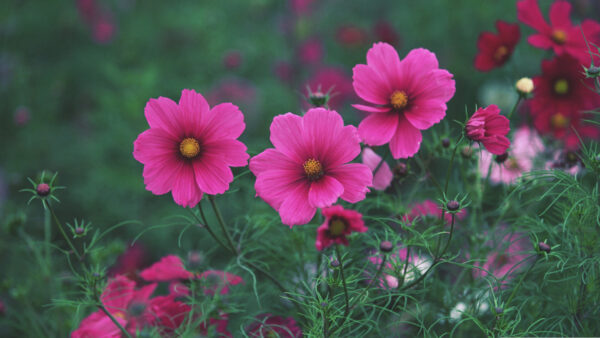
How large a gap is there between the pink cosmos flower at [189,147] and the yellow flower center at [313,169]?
7 cm

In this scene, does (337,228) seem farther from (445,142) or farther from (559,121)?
(559,121)

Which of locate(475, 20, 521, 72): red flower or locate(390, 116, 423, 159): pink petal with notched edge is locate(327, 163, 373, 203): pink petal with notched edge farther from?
locate(475, 20, 521, 72): red flower

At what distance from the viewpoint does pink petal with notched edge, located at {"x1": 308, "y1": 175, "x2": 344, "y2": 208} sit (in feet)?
1.64

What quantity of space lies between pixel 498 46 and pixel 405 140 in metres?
0.43

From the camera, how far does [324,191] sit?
0.52 metres

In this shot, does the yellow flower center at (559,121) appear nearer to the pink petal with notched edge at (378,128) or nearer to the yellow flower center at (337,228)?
the pink petal with notched edge at (378,128)

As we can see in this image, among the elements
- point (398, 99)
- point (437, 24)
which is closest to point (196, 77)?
point (437, 24)

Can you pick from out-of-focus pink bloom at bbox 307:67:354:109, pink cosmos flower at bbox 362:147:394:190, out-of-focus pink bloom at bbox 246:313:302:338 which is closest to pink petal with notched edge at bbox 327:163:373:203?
pink cosmos flower at bbox 362:147:394:190

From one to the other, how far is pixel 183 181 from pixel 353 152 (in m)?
0.20

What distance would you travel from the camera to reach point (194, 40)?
2.06 meters

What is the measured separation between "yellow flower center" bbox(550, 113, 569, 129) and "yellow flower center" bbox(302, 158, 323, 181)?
0.49 meters

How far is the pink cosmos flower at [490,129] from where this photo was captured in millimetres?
517

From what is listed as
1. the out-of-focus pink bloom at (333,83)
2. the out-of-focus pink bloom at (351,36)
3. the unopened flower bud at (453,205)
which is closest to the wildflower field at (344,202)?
the unopened flower bud at (453,205)

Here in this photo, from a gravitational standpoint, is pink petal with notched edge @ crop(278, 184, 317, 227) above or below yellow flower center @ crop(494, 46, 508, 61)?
above
